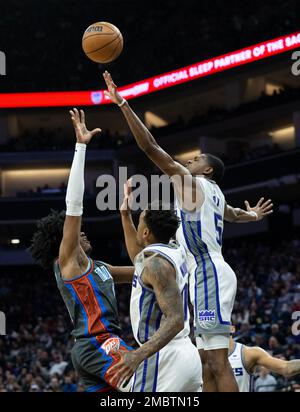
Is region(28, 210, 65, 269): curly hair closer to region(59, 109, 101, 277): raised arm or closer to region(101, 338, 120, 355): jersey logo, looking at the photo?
region(59, 109, 101, 277): raised arm

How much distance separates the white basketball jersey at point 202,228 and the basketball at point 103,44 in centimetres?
164

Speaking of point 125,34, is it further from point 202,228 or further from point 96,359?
point 96,359

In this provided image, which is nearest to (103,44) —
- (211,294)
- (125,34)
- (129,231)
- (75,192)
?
(129,231)

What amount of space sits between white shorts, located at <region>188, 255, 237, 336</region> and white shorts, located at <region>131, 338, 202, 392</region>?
1.34 meters

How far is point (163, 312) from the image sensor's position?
177 inches

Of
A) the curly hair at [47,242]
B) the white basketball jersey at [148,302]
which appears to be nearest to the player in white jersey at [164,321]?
the white basketball jersey at [148,302]

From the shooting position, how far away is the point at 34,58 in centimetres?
3403

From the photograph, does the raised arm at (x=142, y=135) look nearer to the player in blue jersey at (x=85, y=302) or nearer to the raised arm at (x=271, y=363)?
the player in blue jersey at (x=85, y=302)

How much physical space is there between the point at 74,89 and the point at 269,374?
21.1m

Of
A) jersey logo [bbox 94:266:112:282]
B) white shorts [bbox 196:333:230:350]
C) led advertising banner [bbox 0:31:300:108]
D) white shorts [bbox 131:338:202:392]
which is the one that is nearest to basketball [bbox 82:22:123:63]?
jersey logo [bbox 94:266:112:282]

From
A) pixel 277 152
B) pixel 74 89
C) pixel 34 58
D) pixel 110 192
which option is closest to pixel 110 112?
pixel 74 89

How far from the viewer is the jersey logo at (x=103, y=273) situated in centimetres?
528
